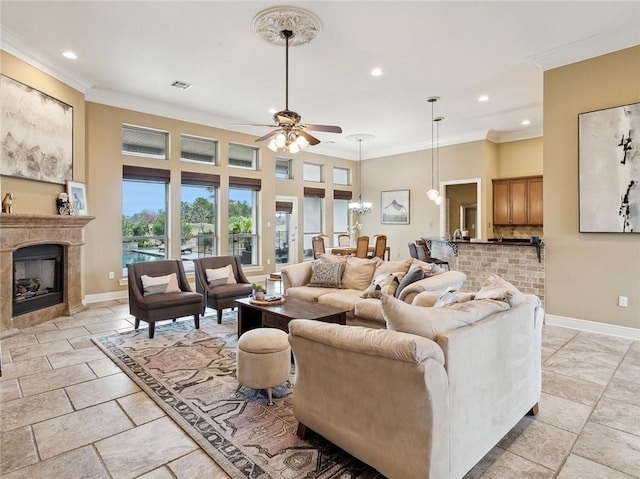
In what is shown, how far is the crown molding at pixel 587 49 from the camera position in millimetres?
4168

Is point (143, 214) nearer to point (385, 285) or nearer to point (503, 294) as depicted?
point (385, 285)

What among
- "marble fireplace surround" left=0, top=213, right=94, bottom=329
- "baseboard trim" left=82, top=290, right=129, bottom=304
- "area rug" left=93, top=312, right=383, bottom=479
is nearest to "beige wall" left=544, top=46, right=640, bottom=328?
"area rug" left=93, top=312, right=383, bottom=479

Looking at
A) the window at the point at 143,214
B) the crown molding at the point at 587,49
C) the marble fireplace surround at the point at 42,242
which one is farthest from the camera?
the window at the point at 143,214

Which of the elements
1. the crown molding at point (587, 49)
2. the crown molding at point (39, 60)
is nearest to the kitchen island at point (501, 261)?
the crown molding at point (587, 49)

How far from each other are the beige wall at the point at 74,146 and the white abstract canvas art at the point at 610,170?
726cm

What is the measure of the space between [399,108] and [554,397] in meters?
5.62

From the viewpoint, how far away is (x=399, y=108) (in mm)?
6980

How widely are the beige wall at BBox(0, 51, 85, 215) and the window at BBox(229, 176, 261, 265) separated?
2.95 metres

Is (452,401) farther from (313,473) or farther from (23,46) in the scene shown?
(23,46)

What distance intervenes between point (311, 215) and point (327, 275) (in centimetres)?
555

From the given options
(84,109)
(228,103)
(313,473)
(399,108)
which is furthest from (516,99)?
(84,109)

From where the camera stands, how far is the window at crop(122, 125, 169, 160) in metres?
6.69

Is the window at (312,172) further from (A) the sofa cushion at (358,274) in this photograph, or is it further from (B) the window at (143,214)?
(A) the sofa cushion at (358,274)

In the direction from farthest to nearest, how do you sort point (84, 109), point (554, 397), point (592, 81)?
point (84, 109), point (592, 81), point (554, 397)
